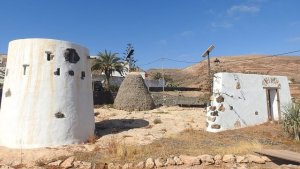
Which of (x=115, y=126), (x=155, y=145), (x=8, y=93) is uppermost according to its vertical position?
(x=8, y=93)

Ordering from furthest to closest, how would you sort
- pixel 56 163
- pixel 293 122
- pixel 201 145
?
pixel 293 122 < pixel 201 145 < pixel 56 163

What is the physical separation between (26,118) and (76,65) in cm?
324

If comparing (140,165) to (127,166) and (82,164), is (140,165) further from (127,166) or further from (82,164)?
(82,164)

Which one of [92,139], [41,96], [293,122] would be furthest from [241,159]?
[41,96]

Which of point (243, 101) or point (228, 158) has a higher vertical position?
point (243, 101)

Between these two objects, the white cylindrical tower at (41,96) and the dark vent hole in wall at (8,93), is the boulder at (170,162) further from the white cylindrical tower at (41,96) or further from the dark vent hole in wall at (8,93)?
the dark vent hole in wall at (8,93)

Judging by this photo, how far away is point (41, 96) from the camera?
511 inches

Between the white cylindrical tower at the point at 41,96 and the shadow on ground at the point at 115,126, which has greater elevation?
the white cylindrical tower at the point at 41,96

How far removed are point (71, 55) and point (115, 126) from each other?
5950 millimetres

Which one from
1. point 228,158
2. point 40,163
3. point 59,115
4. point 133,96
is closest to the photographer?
point 228,158

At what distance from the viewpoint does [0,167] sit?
405 inches

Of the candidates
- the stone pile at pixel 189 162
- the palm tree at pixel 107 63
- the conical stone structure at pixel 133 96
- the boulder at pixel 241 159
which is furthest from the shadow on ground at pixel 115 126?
the palm tree at pixel 107 63

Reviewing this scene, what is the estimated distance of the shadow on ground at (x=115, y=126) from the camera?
16.5 metres

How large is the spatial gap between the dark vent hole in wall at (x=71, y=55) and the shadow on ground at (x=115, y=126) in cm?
408
